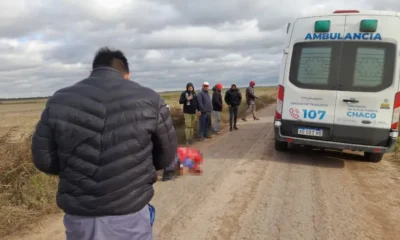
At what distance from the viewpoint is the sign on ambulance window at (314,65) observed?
682 centimetres

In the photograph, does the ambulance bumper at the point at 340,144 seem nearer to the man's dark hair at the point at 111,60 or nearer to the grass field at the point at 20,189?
the grass field at the point at 20,189

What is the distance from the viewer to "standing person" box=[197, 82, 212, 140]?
33.9ft

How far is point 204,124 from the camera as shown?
1077 centimetres

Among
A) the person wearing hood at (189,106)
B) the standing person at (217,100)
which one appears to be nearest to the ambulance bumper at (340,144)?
the person wearing hood at (189,106)

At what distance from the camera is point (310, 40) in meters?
6.92

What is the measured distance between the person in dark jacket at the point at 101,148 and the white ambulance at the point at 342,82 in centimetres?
557

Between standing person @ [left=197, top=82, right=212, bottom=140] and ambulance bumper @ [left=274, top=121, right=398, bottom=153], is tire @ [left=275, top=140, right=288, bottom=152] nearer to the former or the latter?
ambulance bumper @ [left=274, top=121, right=398, bottom=153]

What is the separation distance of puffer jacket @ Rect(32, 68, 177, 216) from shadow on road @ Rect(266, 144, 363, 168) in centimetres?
598

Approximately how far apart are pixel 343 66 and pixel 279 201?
3326 mm

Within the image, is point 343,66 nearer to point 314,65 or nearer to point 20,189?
point 314,65

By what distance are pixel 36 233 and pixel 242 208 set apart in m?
2.67

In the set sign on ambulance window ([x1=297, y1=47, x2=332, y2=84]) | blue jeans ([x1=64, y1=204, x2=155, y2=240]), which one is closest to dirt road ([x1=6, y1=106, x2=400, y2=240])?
sign on ambulance window ([x1=297, y1=47, x2=332, y2=84])

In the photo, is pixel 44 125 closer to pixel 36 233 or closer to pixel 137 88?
pixel 137 88

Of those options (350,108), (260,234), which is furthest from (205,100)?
(260,234)
